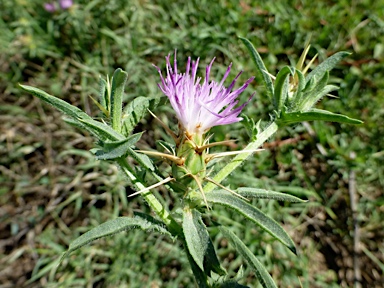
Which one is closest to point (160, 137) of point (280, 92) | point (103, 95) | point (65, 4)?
point (65, 4)

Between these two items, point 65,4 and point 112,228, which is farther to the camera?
point 65,4

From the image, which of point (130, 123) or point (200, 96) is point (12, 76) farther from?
point (200, 96)

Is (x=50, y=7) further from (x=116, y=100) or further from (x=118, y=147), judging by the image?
(x=118, y=147)

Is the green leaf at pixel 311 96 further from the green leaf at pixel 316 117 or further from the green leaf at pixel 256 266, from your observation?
the green leaf at pixel 256 266

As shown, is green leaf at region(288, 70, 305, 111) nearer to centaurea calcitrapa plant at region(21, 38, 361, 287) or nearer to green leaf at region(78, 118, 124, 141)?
centaurea calcitrapa plant at region(21, 38, 361, 287)

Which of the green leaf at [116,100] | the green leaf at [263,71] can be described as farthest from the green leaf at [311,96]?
the green leaf at [116,100]

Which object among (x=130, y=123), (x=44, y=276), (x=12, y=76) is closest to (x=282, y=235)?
(x=130, y=123)
